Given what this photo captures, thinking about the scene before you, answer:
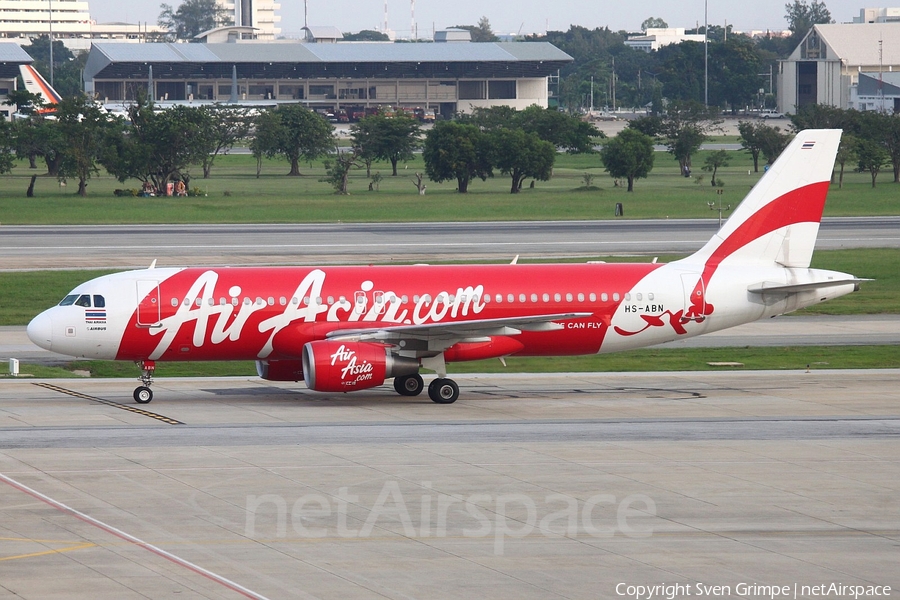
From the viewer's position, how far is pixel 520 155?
125m

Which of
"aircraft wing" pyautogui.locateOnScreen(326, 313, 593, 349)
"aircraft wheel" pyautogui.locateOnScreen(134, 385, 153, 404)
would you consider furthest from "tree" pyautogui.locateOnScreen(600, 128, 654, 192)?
"aircraft wheel" pyautogui.locateOnScreen(134, 385, 153, 404)

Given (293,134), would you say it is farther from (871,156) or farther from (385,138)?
(871,156)

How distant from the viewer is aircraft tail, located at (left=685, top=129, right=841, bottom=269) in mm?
38781

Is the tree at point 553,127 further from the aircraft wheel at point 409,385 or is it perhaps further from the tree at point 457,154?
the aircraft wheel at point 409,385

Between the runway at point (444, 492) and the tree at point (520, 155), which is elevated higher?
the tree at point (520, 155)

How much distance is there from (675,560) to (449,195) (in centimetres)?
10013

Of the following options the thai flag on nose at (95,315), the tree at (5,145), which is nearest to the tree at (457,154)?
the tree at (5,145)

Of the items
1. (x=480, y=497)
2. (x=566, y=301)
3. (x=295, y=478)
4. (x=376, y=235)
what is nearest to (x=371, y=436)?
(x=295, y=478)

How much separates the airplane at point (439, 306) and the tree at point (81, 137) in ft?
288

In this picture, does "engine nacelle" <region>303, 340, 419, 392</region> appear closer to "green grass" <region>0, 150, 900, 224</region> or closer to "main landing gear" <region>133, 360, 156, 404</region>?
"main landing gear" <region>133, 360, 156, 404</region>

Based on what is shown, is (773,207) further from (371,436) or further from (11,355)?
(11,355)

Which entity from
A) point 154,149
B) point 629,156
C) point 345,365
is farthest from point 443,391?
point 629,156

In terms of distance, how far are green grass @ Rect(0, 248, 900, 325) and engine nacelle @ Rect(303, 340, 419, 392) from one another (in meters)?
23.1

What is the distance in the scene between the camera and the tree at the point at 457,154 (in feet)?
412
